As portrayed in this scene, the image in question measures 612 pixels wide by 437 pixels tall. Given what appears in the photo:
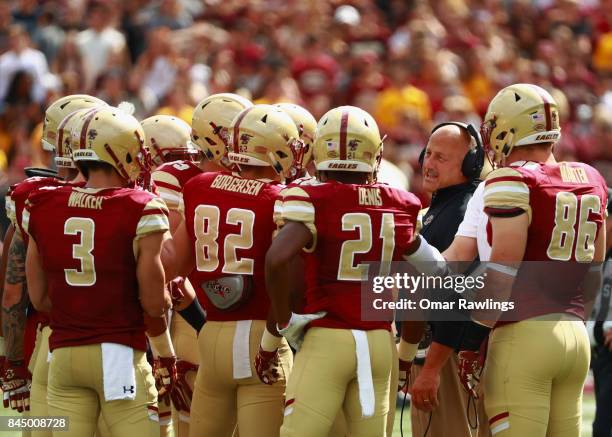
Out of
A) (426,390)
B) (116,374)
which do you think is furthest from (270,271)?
(426,390)

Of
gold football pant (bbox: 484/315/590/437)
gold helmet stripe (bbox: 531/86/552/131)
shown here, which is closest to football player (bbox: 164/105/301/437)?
gold football pant (bbox: 484/315/590/437)

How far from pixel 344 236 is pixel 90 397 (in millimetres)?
1293

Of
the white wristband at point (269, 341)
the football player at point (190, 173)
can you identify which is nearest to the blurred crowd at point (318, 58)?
the football player at point (190, 173)

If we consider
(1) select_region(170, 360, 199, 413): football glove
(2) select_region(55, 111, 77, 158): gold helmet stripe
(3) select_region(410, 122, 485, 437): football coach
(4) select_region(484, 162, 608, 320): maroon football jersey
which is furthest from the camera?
(1) select_region(170, 360, 199, 413): football glove

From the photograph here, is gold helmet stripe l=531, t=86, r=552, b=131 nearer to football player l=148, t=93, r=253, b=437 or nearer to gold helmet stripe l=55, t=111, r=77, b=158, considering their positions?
football player l=148, t=93, r=253, b=437

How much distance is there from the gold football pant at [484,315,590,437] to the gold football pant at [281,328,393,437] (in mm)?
498

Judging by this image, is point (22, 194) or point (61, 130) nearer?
point (22, 194)

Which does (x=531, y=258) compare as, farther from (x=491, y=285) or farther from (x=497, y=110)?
(x=497, y=110)

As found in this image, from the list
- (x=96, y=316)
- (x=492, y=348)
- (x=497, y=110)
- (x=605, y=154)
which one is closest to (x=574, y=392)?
(x=492, y=348)

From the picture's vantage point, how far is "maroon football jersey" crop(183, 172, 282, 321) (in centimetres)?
580

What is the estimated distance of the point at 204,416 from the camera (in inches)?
234

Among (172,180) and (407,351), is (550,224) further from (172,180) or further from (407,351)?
(172,180)

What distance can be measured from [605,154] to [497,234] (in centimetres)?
624

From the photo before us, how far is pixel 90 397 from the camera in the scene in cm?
540
